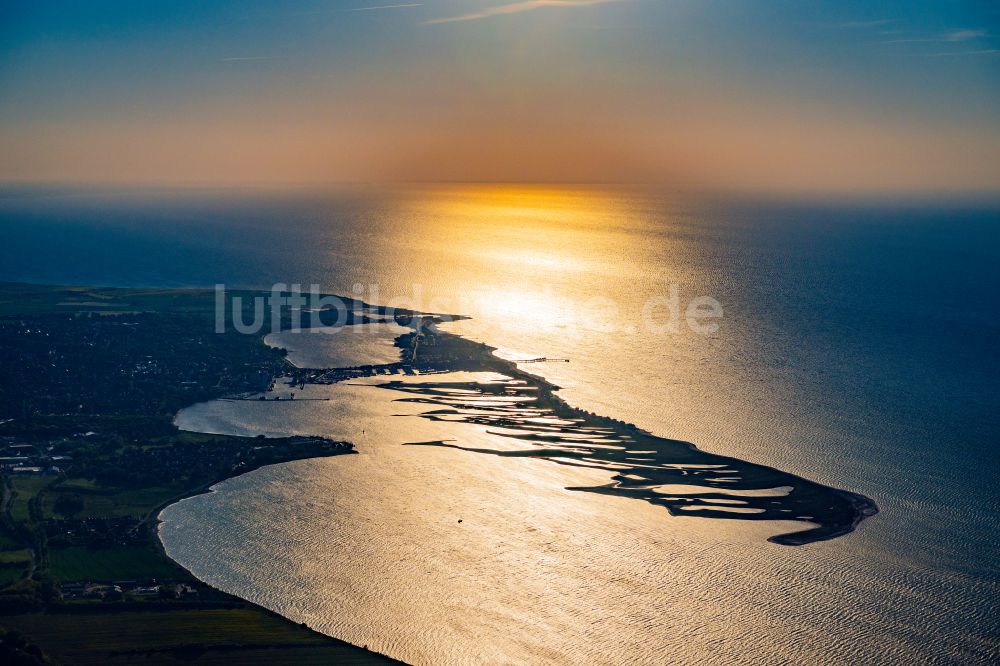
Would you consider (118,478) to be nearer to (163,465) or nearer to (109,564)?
(163,465)

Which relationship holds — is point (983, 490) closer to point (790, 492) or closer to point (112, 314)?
point (790, 492)

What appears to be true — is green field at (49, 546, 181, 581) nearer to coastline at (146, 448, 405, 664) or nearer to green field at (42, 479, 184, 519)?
coastline at (146, 448, 405, 664)

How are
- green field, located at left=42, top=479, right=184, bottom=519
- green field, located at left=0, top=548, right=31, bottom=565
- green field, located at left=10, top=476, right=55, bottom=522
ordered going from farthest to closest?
green field, located at left=42, top=479, right=184, bottom=519
green field, located at left=10, top=476, right=55, bottom=522
green field, located at left=0, top=548, right=31, bottom=565

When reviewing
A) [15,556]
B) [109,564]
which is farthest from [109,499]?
[109,564]

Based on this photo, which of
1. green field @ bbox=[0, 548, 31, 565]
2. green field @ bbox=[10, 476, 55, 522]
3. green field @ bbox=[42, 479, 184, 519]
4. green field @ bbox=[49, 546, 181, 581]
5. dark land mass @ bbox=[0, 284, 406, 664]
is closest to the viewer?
dark land mass @ bbox=[0, 284, 406, 664]

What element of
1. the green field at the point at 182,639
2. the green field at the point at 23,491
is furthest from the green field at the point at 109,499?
the green field at the point at 182,639

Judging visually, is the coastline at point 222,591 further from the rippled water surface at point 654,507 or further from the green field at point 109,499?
the green field at point 109,499

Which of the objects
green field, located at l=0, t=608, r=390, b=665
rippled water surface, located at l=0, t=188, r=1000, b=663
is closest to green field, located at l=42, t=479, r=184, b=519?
rippled water surface, located at l=0, t=188, r=1000, b=663
